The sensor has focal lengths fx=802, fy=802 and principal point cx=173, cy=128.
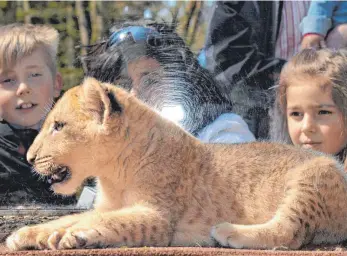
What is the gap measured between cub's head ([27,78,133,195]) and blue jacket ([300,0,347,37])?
5.38 ft

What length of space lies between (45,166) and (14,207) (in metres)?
1.00

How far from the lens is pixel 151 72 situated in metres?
3.80

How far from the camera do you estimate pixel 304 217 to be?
2768mm

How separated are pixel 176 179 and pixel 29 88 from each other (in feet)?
4.14

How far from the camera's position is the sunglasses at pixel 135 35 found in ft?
12.6

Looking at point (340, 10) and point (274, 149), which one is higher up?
point (340, 10)

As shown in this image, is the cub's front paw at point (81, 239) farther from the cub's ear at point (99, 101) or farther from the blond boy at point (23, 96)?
the blond boy at point (23, 96)

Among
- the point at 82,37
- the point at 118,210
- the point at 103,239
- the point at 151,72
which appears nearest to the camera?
the point at 103,239

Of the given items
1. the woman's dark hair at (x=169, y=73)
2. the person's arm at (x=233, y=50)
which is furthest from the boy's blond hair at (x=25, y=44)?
the person's arm at (x=233, y=50)

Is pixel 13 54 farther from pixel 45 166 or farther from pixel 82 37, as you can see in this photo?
pixel 45 166

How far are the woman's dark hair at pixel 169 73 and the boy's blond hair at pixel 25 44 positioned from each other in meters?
0.19

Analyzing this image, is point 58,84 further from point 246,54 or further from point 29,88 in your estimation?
point 246,54

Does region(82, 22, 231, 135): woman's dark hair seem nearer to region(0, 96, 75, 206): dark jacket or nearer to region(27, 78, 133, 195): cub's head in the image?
region(0, 96, 75, 206): dark jacket

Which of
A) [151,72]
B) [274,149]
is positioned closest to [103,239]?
[274,149]
